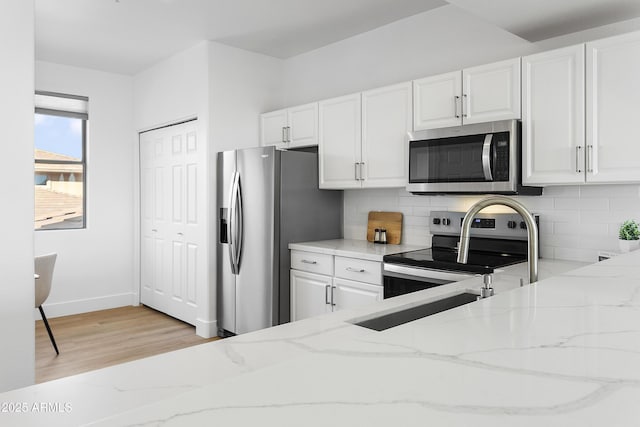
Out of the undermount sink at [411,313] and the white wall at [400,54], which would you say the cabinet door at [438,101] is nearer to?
the white wall at [400,54]

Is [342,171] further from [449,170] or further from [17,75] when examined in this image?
[17,75]

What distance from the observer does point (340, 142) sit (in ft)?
12.1

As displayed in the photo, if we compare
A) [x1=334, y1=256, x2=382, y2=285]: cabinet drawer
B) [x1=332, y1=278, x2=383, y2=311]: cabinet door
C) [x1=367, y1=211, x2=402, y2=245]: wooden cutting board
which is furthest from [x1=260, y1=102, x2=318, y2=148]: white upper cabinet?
[x1=332, y1=278, x2=383, y2=311]: cabinet door

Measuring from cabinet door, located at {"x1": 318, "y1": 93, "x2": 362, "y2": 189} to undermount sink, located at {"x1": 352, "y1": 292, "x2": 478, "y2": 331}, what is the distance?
198 cm

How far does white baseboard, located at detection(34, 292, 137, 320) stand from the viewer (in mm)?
4797

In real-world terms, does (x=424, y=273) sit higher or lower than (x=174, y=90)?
lower

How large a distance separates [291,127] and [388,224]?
125 cm

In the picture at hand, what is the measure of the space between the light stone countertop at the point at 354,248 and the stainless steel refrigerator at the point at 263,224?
0.16 m

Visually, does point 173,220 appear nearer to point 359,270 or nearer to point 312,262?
point 312,262

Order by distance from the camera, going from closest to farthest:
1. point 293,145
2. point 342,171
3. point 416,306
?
point 416,306, point 342,171, point 293,145

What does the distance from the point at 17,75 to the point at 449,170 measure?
2.38 m

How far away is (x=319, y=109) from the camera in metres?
3.84


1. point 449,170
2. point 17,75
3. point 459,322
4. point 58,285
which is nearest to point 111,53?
point 58,285

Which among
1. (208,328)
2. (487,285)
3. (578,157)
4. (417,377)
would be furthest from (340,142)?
(417,377)
